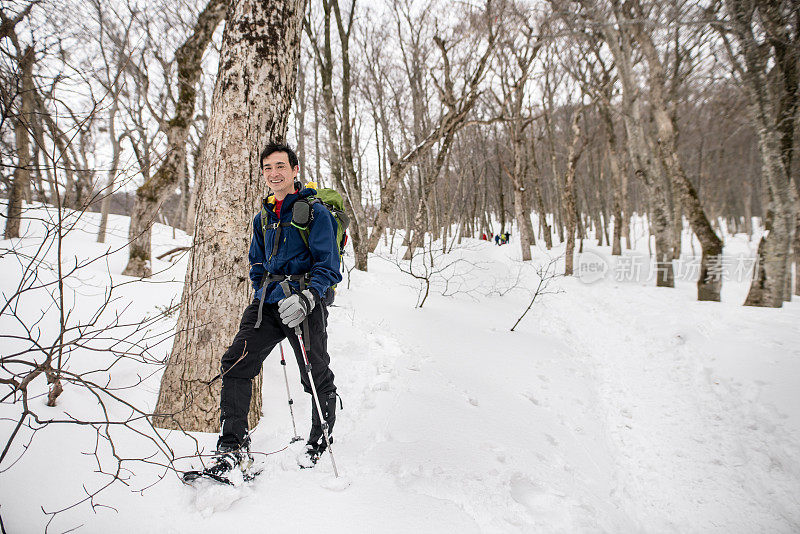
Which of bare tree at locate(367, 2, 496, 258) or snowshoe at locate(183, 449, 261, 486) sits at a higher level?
bare tree at locate(367, 2, 496, 258)

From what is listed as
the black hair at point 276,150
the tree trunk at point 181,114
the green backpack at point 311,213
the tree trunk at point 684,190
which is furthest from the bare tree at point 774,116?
the tree trunk at point 181,114

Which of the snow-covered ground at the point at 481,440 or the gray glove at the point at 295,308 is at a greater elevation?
the gray glove at the point at 295,308

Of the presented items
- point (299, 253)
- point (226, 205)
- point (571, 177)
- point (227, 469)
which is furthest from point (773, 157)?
point (227, 469)

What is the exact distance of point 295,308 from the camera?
82.4 inches

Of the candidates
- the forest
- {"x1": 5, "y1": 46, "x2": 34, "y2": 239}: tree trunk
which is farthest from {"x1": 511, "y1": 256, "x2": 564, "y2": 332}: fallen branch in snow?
{"x1": 5, "y1": 46, "x2": 34, "y2": 239}: tree trunk

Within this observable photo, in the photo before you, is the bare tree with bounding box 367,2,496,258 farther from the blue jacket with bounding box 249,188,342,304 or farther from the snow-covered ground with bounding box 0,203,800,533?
the blue jacket with bounding box 249,188,342,304

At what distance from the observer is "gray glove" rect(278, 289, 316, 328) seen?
2.08 m

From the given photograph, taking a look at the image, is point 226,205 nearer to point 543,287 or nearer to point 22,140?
point 543,287

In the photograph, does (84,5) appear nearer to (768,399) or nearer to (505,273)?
(505,273)

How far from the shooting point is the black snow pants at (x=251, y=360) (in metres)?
2.13

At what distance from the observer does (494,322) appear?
6172 millimetres

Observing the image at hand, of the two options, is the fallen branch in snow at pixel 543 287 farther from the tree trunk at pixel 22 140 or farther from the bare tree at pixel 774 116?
the tree trunk at pixel 22 140

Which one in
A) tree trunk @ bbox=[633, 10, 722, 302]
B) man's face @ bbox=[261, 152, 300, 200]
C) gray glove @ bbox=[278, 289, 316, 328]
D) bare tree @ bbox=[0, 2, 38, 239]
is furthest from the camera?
tree trunk @ bbox=[633, 10, 722, 302]

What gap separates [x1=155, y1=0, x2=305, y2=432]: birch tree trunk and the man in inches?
12.9
